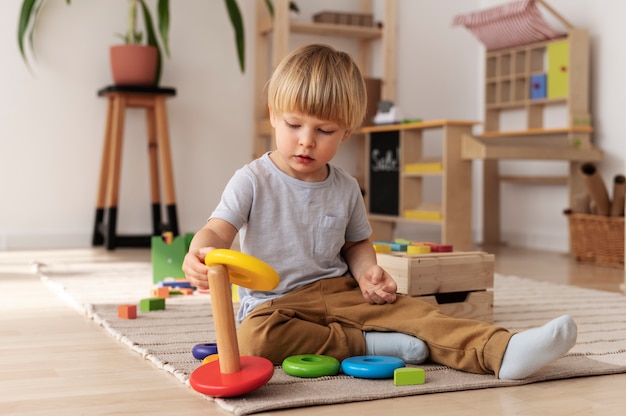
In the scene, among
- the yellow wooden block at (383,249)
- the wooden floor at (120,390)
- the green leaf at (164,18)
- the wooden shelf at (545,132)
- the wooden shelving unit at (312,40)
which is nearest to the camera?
the wooden floor at (120,390)

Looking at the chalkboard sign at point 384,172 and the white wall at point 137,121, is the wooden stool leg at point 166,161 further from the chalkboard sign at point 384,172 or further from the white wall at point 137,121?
the chalkboard sign at point 384,172

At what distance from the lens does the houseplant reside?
2973 mm

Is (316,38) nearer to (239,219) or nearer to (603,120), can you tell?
(603,120)

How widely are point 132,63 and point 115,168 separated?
381 millimetres

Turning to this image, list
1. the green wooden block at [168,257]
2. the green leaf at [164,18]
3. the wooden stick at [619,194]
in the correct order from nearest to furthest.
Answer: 1. the green wooden block at [168,257]
2. the wooden stick at [619,194]
3. the green leaf at [164,18]

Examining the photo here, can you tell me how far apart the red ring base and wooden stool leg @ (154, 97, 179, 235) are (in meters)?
2.07

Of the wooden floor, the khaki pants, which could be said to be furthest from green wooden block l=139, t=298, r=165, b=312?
the khaki pants

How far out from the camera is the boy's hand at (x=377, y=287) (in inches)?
49.0

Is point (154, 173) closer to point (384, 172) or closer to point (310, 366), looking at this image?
point (384, 172)

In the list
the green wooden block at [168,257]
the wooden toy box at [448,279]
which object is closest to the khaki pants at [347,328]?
the wooden toy box at [448,279]

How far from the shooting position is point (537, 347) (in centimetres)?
105

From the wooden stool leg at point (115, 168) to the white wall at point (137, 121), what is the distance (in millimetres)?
240

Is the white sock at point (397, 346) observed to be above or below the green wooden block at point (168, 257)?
below

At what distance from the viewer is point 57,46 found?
3178 mm
